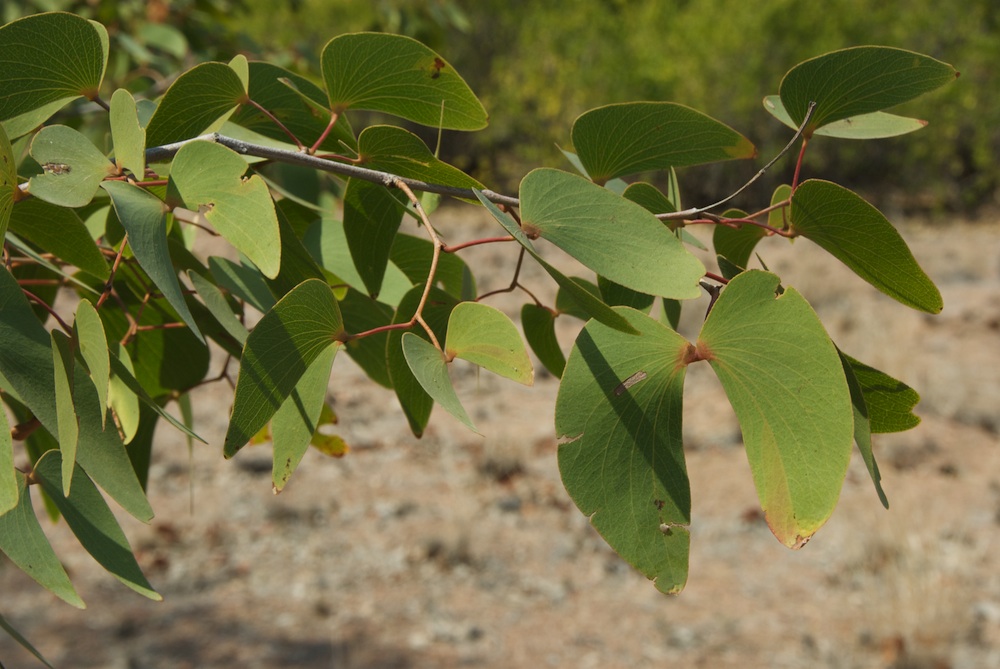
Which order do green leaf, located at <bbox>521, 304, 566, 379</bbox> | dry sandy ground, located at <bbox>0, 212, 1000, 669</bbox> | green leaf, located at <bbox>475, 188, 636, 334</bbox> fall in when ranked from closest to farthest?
1. green leaf, located at <bbox>475, 188, 636, 334</bbox>
2. green leaf, located at <bbox>521, 304, 566, 379</bbox>
3. dry sandy ground, located at <bbox>0, 212, 1000, 669</bbox>

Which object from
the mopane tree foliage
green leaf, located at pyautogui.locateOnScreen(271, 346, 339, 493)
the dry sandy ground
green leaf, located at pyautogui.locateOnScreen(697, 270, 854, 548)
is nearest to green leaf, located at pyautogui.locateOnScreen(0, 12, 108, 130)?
the mopane tree foliage

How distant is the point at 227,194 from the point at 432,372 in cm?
12

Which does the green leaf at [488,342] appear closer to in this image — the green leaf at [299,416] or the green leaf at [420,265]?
the green leaf at [299,416]

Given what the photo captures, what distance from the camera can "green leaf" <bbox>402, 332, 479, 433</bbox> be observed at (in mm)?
387

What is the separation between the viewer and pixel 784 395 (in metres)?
0.38

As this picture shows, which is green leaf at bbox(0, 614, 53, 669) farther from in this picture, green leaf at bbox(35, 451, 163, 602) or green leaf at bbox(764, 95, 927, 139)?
green leaf at bbox(764, 95, 927, 139)

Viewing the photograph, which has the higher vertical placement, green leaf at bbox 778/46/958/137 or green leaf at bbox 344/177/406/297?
green leaf at bbox 778/46/958/137

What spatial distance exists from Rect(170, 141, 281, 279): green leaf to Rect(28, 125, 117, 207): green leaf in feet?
0.15

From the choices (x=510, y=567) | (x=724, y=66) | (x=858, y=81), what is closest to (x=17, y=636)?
(x=858, y=81)

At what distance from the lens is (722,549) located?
272cm

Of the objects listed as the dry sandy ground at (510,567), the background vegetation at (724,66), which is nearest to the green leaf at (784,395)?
the dry sandy ground at (510,567)

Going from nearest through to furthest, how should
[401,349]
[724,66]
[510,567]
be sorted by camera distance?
[401,349] < [510,567] < [724,66]

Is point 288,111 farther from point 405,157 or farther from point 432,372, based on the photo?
point 432,372

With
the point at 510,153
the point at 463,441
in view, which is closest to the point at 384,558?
the point at 463,441
